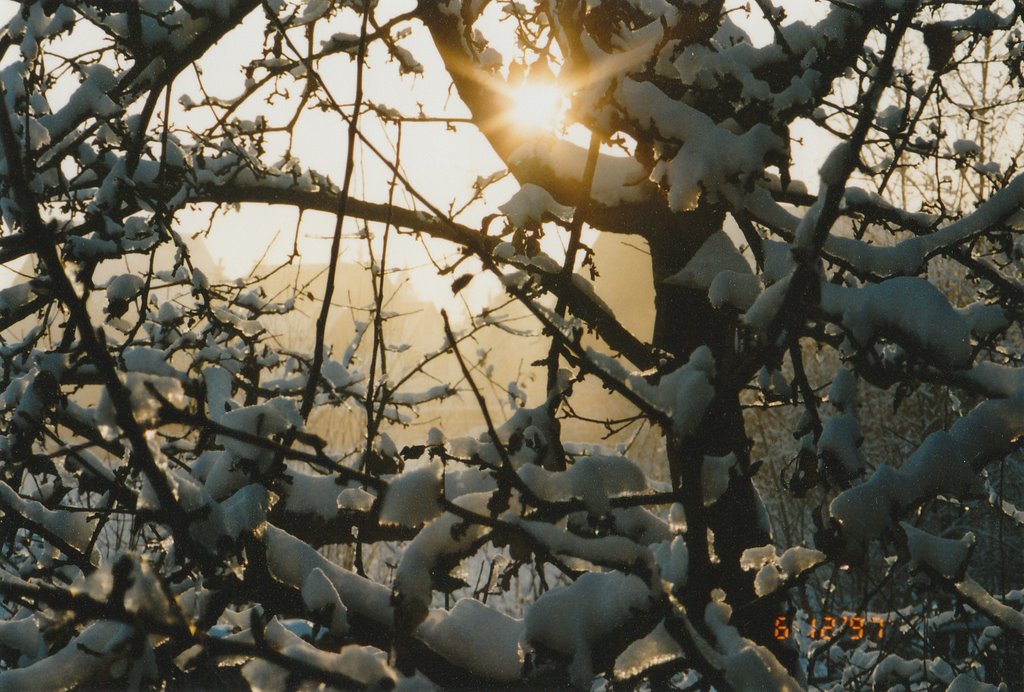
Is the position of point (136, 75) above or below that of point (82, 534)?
above

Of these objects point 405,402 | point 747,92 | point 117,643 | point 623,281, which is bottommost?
point 117,643

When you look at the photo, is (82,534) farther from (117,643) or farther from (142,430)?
(142,430)

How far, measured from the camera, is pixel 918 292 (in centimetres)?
130

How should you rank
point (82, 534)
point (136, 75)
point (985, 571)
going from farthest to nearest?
1. point (985, 571)
2. point (136, 75)
3. point (82, 534)

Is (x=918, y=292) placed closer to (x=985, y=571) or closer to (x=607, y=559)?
(x=607, y=559)

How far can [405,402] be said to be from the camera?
552 centimetres

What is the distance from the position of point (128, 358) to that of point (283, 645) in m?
0.50

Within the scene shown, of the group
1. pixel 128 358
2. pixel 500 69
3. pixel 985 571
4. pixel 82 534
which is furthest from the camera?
pixel 985 571

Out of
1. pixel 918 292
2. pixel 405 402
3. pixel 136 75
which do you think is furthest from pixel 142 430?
pixel 405 402

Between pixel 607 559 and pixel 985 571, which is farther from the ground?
pixel 985 571

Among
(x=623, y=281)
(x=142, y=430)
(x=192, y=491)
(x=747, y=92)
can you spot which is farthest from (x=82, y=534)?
(x=623, y=281)

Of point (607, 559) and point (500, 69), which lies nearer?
point (607, 559)

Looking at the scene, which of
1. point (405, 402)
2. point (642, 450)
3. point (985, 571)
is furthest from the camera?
point (642, 450)

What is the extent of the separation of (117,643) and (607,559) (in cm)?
67
